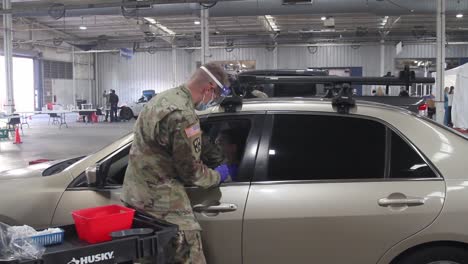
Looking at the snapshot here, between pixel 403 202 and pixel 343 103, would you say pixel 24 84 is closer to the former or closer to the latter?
pixel 343 103

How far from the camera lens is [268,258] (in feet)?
9.11

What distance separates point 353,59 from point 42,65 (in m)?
19.4

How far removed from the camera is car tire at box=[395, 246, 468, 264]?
8.84ft

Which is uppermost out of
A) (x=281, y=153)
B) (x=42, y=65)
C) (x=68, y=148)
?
(x=42, y=65)

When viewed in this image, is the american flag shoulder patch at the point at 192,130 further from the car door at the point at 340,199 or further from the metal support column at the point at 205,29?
the metal support column at the point at 205,29

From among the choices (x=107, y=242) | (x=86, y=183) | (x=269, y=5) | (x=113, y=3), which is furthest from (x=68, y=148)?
(x=107, y=242)

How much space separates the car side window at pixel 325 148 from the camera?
9.27 feet

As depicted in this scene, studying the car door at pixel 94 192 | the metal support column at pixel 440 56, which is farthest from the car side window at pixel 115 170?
the metal support column at pixel 440 56

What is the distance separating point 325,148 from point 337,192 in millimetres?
279

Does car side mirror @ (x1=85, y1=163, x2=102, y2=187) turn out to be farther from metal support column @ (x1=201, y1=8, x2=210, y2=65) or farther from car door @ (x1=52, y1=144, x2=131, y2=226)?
metal support column @ (x1=201, y1=8, x2=210, y2=65)

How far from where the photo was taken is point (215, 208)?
9.06 ft

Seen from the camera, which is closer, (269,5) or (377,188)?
(377,188)

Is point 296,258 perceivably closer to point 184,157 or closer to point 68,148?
point 184,157

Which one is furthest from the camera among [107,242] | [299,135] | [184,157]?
[299,135]
